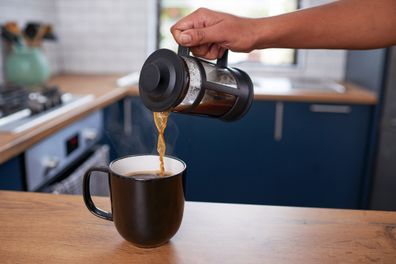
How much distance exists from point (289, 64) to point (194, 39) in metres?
2.18

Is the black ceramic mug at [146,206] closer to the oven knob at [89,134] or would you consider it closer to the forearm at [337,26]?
the forearm at [337,26]

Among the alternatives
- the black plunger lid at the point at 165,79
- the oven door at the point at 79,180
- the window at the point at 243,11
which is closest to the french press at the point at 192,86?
the black plunger lid at the point at 165,79

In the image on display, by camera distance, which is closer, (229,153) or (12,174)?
(12,174)

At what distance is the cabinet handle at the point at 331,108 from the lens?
83.1 inches

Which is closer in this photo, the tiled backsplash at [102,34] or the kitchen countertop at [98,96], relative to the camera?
the kitchen countertop at [98,96]

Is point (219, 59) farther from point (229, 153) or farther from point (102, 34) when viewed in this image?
point (102, 34)

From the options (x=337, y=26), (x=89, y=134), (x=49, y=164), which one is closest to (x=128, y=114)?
(x=89, y=134)

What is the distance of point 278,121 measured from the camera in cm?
215

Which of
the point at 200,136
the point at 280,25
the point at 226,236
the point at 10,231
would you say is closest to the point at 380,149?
the point at 200,136

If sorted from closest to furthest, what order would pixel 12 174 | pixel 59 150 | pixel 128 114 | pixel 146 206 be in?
A: pixel 146 206
pixel 12 174
pixel 59 150
pixel 128 114

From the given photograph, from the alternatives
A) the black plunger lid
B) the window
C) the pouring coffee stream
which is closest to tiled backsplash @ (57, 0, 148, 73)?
the window

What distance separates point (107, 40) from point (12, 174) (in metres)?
1.80

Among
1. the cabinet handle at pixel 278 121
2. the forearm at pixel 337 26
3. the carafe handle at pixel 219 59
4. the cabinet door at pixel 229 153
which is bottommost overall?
the cabinet door at pixel 229 153

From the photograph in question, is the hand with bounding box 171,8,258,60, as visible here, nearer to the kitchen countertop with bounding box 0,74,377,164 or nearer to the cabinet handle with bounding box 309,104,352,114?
the kitchen countertop with bounding box 0,74,377,164
